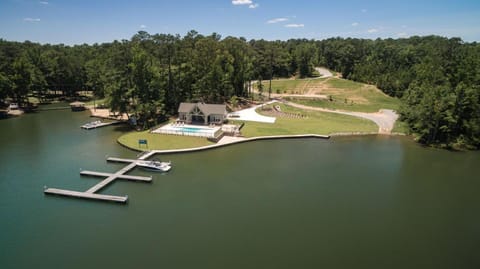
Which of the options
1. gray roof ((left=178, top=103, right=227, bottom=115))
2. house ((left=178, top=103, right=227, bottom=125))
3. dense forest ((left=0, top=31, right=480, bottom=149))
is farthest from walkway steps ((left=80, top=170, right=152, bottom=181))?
gray roof ((left=178, top=103, right=227, bottom=115))

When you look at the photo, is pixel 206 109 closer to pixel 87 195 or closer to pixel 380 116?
pixel 87 195

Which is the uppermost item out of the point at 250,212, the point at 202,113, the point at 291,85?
the point at 291,85

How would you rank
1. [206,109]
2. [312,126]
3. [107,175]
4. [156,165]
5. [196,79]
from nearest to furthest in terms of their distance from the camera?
[107,175] < [156,165] < [206,109] < [312,126] < [196,79]

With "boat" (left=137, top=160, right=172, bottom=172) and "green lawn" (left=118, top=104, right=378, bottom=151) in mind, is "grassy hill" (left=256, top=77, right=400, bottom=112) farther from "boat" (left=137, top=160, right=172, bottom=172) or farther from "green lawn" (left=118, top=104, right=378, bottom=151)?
"boat" (left=137, top=160, right=172, bottom=172)

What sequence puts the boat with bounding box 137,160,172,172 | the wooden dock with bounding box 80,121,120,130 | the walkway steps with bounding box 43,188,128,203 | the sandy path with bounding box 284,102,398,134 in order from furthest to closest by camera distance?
the sandy path with bounding box 284,102,398,134, the wooden dock with bounding box 80,121,120,130, the boat with bounding box 137,160,172,172, the walkway steps with bounding box 43,188,128,203

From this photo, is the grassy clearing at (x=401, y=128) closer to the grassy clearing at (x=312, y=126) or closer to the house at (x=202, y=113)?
the grassy clearing at (x=312, y=126)

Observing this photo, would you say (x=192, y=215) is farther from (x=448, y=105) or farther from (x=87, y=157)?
(x=448, y=105)

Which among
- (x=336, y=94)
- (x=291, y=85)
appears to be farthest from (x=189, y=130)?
(x=291, y=85)
